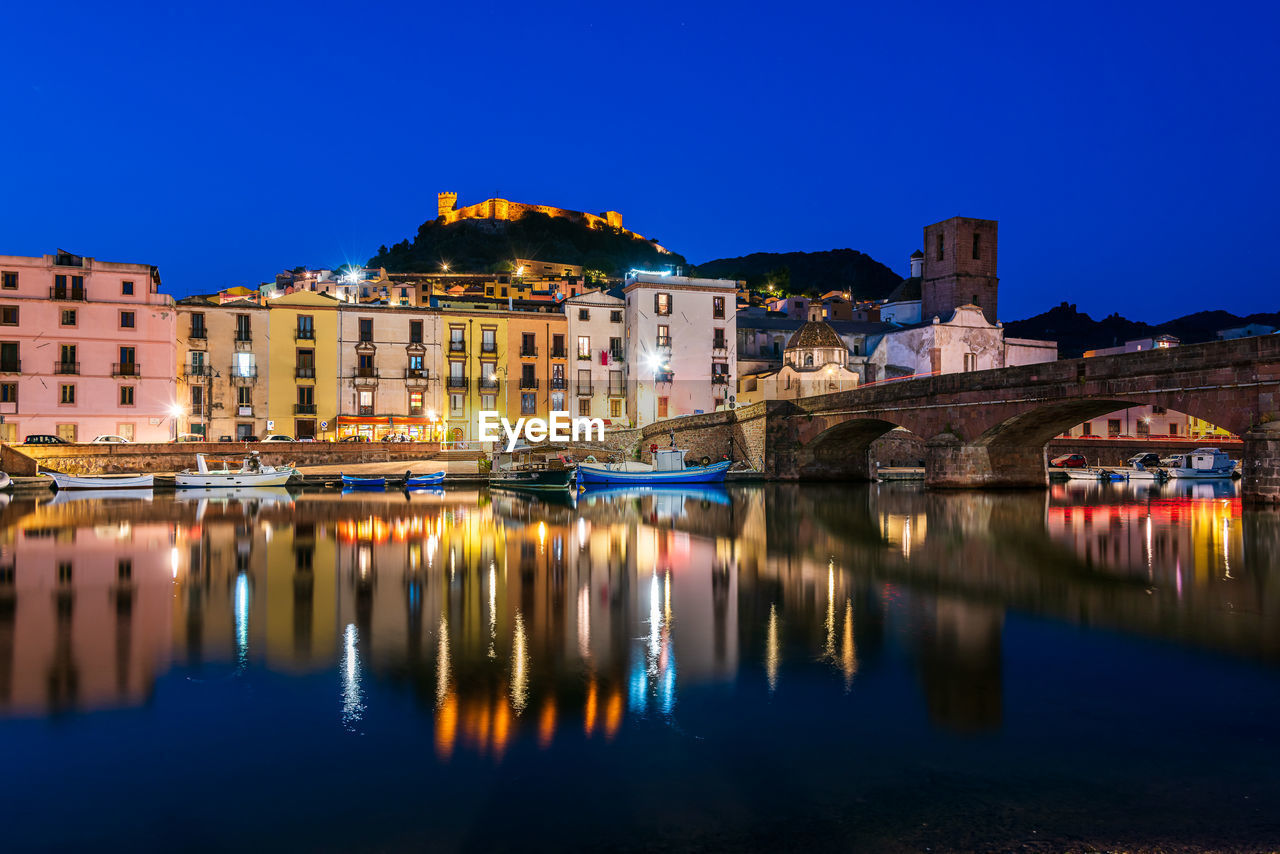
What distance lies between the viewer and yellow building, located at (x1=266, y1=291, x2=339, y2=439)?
193 ft

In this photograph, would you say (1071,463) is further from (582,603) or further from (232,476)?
(582,603)

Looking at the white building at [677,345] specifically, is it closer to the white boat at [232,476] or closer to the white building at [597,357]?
the white building at [597,357]

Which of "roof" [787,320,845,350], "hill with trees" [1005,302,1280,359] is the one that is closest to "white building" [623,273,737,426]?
"roof" [787,320,845,350]

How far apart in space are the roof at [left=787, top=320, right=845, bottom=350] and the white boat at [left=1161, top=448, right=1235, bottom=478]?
24.9 metres

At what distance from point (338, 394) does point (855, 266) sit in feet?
499

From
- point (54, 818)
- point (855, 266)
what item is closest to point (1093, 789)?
point (54, 818)

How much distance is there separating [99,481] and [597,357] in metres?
33.0

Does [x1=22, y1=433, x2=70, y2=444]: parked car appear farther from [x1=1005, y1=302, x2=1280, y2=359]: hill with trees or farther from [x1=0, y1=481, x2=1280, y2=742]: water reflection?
[x1=1005, y1=302, x2=1280, y2=359]: hill with trees

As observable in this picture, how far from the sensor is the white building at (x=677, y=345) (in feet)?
214

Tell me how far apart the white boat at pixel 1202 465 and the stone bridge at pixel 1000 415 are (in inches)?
1036

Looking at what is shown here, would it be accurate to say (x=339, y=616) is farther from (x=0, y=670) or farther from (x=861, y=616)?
(x=861, y=616)

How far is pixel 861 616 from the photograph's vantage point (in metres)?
12.6

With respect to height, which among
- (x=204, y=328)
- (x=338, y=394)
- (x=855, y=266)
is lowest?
(x=338, y=394)

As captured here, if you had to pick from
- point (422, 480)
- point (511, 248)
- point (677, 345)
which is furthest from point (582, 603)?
point (511, 248)
